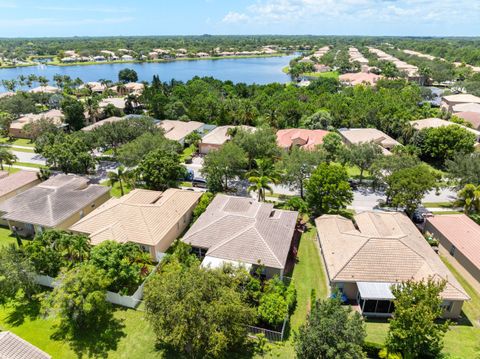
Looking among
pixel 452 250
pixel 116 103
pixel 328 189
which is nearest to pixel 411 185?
pixel 452 250

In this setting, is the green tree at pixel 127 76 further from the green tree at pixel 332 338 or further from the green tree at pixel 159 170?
the green tree at pixel 332 338

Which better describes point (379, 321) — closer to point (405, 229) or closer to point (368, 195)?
point (405, 229)

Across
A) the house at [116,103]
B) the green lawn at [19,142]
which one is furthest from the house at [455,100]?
the green lawn at [19,142]

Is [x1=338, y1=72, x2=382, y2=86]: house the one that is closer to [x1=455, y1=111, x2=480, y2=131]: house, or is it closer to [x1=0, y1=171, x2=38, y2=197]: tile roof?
[x1=455, y1=111, x2=480, y2=131]: house

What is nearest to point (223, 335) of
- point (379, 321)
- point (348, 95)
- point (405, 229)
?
point (379, 321)

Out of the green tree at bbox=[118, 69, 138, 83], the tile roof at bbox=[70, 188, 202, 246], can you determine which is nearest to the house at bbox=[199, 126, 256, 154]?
the tile roof at bbox=[70, 188, 202, 246]

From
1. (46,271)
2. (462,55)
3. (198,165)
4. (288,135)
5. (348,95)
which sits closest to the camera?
(46,271)

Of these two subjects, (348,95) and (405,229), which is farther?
(348,95)

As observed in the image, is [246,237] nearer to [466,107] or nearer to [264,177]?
[264,177]
